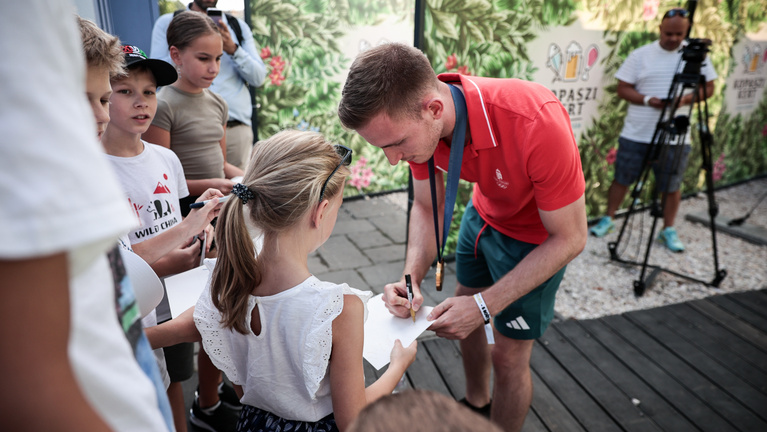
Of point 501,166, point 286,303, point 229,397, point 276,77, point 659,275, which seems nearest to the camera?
point 286,303

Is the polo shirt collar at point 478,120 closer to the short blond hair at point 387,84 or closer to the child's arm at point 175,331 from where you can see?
the short blond hair at point 387,84

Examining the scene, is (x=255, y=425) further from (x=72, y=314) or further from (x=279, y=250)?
(x=72, y=314)

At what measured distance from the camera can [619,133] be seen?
4.48 m

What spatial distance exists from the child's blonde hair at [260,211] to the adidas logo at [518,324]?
1.03 meters

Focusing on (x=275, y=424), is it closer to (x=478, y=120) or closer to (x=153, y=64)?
(x=478, y=120)

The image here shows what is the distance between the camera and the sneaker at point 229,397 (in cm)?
218

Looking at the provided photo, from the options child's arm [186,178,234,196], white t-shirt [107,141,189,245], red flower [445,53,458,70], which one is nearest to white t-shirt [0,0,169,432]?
white t-shirt [107,141,189,245]

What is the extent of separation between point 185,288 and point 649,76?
4.25 metres

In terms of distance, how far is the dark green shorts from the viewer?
70.1 inches

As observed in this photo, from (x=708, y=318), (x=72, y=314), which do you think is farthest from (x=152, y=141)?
(x=708, y=318)

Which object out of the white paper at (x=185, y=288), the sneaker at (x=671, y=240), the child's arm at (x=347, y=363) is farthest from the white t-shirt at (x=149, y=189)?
the sneaker at (x=671, y=240)

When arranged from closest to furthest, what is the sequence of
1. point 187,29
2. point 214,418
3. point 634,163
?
point 214,418
point 187,29
point 634,163

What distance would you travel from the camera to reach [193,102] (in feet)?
7.80

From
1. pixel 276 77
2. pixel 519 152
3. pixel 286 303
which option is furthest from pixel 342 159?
pixel 276 77
